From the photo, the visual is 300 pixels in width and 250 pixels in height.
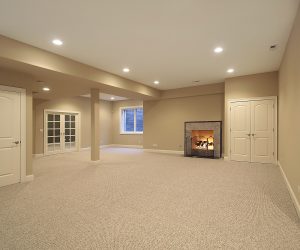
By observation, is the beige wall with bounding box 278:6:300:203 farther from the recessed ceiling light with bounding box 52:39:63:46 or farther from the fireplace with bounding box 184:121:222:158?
the recessed ceiling light with bounding box 52:39:63:46

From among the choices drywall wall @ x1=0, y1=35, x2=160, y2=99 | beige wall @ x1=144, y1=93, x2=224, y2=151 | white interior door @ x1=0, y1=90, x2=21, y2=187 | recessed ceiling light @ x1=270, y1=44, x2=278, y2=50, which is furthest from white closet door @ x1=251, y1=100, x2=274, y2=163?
white interior door @ x1=0, y1=90, x2=21, y2=187

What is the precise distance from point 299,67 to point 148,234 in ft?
9.61

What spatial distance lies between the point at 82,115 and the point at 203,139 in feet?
20.3

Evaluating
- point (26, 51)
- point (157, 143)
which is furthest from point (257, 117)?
point (26, 51)

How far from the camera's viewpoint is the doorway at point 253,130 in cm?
584

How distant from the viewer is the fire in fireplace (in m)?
7.45

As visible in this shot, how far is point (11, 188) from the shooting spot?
3.76 m

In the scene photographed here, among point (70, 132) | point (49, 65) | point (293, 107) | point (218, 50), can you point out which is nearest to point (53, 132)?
point (70, 132)

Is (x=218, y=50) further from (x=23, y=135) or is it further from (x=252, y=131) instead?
(x=23, y=135)

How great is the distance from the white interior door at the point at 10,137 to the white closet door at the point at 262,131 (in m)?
6.43

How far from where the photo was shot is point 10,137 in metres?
4.05

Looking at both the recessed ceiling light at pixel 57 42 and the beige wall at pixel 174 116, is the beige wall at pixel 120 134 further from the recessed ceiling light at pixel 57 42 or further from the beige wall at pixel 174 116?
the recessed ceiling light at pixel 57 42

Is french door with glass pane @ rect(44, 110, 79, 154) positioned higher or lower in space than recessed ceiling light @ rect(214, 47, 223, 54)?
lower

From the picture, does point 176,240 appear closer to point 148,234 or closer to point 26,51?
point 148,234
